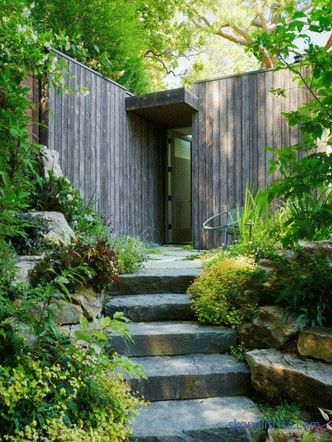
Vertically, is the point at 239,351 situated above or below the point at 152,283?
below

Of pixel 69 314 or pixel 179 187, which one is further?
pixel 179 187

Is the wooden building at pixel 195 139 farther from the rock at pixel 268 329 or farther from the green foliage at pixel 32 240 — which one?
the rock at pixel 268 329

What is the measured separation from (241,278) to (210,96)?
16.1ft

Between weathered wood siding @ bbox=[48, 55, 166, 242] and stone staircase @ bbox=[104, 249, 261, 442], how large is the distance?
2759 mm

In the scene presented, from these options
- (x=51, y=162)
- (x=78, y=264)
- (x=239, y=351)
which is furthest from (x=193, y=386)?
(x=51, y=162)

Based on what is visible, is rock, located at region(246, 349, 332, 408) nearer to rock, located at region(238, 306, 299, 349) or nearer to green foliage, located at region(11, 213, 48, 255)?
rock, located at region(238, 306, 299, 349)

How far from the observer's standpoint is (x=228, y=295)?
12.0 ft

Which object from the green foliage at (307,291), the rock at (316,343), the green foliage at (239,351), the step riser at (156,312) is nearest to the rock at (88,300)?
the step riser at (156,312)

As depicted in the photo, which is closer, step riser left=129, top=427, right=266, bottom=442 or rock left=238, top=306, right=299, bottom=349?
step riser left=129, top=427, right=266, bottom=442

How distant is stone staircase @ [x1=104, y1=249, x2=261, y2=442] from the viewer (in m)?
2.54

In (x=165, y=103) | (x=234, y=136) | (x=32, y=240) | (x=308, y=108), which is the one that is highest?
(x=165, y=103)

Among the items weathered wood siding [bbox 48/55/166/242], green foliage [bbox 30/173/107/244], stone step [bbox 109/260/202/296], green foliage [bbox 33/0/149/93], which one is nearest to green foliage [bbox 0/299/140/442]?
stone step [bbox 109/260/202/296]

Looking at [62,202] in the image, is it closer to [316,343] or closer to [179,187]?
[316,343]

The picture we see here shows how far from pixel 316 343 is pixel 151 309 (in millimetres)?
1411
